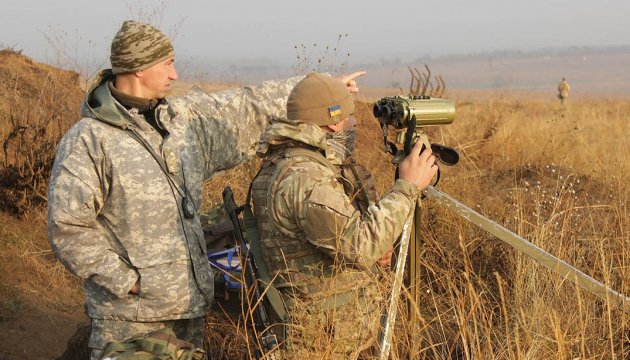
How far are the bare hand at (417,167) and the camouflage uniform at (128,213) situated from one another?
99 cm

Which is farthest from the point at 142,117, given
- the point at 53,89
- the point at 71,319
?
the point at 53,89

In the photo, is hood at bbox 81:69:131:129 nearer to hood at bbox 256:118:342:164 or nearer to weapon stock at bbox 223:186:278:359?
weapon stock at bbox 223:186:278:359

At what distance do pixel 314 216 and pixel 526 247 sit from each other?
885 mm

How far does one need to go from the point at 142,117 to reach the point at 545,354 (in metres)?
1.84

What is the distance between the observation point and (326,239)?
9.01 ft

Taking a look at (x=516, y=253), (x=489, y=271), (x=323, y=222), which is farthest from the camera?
(x=489, y=271)

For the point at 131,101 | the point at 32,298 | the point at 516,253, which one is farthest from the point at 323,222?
the point at 32,298

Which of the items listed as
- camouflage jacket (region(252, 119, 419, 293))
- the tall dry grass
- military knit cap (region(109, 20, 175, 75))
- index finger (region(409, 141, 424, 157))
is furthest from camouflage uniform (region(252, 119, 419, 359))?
military knit cap (region(109, 20, 175, 75))

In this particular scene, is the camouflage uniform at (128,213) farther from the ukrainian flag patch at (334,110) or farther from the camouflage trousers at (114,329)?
the ukrainian flag patch at (334,110)

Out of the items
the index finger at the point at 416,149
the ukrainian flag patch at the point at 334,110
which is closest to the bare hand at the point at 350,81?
the ukrainian flag patch at the point at 334,110

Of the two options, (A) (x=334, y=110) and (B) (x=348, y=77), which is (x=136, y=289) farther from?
(B) (x=348, y=77)

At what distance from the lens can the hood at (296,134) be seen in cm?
286

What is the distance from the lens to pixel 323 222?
8.93 feet

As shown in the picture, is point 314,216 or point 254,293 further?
point 254,293
